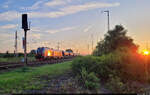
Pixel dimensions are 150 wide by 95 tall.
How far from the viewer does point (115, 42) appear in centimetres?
2192

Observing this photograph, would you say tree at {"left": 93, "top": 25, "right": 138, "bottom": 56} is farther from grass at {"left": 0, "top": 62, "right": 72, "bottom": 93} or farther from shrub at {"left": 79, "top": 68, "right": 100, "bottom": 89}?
shrub at {"left": 79, "top": 68, "right": 100, "bottom": 89}

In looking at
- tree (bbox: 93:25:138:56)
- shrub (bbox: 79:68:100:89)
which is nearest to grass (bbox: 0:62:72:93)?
shrub (bbox: 79:68:100:89)

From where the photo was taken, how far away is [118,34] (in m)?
22.6

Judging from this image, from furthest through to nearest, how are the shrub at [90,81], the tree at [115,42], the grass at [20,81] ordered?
the tree at [115,42]
the shrub at [90,81]
the grass at [20,81]

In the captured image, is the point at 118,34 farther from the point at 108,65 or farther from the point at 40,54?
the point at 40,54

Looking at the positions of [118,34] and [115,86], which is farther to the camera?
[118,34]

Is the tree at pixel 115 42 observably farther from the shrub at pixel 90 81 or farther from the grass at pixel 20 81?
the shrub at pixel 90 81

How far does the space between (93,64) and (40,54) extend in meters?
27.8

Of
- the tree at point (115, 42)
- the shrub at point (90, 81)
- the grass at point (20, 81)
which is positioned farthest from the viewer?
the tree at point (115, 42)

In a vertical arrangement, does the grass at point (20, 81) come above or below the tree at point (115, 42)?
below

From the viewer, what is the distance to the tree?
21734 millimetres

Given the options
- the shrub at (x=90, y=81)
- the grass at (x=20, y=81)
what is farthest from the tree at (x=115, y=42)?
the shrub at (x=90, y=81)

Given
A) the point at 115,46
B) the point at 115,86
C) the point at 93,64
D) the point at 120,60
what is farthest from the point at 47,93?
the point at 115,46

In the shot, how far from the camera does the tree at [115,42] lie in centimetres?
2173
